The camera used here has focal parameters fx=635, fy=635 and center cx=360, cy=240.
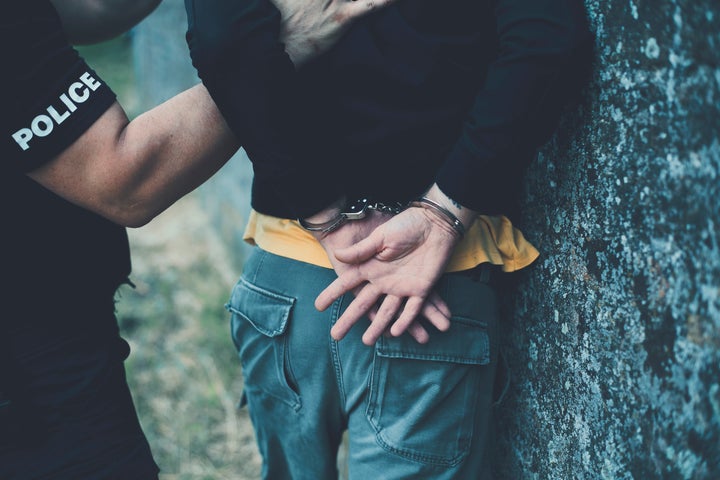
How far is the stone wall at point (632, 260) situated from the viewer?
873 mm

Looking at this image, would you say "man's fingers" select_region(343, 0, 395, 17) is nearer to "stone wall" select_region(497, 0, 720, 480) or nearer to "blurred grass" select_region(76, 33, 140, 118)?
"stone wall" select_region(497, 0, 720, 480)

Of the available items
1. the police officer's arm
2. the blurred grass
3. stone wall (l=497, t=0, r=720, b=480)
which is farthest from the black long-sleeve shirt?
the blurred grass

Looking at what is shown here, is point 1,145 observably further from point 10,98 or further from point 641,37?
point 641,37

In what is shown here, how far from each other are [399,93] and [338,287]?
0.36 meters

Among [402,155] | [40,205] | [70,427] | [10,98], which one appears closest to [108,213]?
[40,205]

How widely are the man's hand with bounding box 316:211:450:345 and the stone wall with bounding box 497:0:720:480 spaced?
27 cm

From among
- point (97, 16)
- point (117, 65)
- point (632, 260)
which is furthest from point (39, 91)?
point (117, 65)

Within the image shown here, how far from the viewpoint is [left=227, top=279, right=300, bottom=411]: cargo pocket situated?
1.29 metres

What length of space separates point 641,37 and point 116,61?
6973 mm

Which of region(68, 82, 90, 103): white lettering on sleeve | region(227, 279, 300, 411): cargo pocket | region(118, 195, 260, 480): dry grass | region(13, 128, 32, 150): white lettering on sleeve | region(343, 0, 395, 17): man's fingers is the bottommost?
region(118, 195, 260, 480): dry grass

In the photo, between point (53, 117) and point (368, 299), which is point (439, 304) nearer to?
point (368, 299)

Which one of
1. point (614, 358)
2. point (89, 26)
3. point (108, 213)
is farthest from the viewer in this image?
point (89, 26)

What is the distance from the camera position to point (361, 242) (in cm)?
111

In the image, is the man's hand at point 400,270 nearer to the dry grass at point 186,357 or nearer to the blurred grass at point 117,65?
the dry grass at point 186,357
